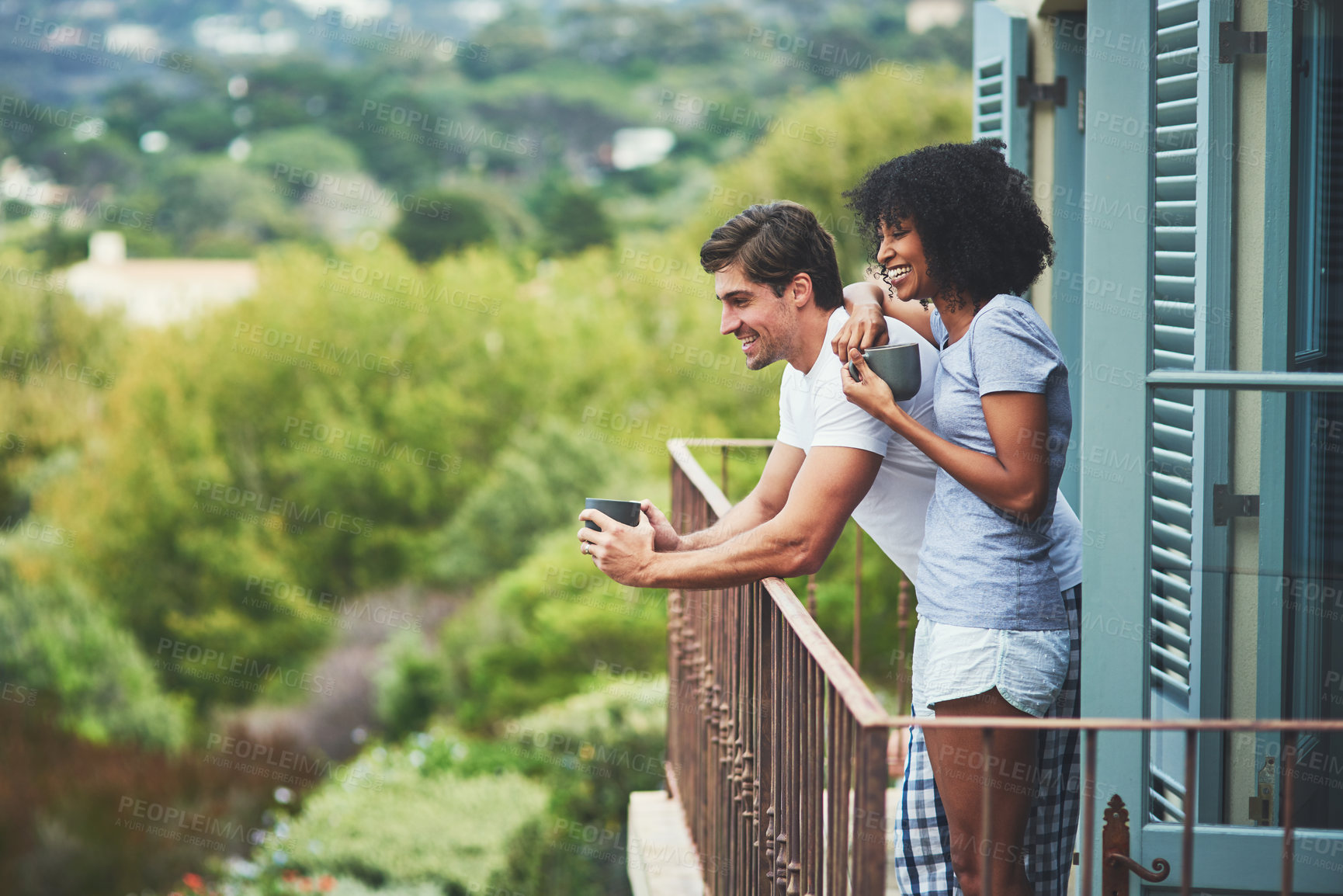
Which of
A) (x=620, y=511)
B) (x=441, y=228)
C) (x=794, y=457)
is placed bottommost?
(x=620, y=511)

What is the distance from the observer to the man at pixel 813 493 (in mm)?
2182

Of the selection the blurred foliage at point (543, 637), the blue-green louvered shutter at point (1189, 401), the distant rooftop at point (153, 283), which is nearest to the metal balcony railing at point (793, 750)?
the blue-green louvered shutter at point (1189, 401)

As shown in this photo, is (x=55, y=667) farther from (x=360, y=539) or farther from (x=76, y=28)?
(x=76, y=28)

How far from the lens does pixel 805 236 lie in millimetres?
2438

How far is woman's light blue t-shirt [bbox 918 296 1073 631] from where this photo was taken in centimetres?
196

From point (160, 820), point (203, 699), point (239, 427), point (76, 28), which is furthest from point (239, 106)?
point (160, 820)

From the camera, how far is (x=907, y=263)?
7.02 ft

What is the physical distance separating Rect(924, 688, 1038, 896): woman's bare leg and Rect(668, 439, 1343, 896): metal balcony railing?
0.06 metres

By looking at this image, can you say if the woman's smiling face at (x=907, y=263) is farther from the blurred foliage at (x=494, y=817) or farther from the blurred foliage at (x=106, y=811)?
the blurred foliage at (x=106, y=811)

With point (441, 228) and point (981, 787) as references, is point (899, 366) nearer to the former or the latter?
point (981, 787)

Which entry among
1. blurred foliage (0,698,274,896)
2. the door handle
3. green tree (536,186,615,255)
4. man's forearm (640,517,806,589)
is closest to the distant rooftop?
green tree (536,186,615,255)

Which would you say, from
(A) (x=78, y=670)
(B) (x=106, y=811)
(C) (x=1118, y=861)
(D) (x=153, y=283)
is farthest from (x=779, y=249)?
(D) (x=153, y=283)

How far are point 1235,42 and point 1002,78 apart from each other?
2338 mm

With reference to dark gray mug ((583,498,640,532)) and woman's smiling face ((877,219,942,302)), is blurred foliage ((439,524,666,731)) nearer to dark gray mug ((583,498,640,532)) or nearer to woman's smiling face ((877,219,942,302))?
dark gray mug ((583,498,640,532))
